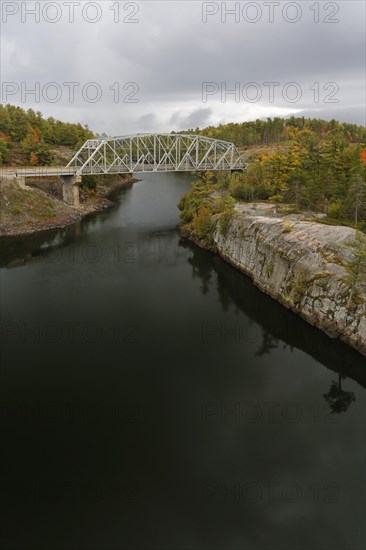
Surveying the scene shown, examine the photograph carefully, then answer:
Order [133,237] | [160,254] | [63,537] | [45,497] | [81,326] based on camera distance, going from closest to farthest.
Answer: [63,537] < [45,497] < [81,326] < [160,254] < [133,237]

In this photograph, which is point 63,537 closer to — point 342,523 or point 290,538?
point 290,538

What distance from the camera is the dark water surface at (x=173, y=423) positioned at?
1808 centimetres

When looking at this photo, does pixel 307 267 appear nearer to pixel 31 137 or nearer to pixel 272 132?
pixel 31 137

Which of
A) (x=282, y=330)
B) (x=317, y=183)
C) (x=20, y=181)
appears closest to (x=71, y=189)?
(x=20, y=181)

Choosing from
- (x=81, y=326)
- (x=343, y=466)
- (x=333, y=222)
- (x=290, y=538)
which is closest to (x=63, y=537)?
(x=290, y=538)

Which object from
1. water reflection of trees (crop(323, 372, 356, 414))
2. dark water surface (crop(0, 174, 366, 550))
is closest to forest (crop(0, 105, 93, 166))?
dark water surface (crop(0, 174, 366, 550))

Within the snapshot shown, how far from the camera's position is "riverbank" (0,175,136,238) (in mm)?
68312

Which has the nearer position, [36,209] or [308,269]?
[308,269]

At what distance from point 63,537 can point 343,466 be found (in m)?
15.5

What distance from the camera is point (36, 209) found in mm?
73625

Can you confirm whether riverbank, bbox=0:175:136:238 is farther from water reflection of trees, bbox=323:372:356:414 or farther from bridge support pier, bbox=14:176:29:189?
water reflection of trees, bbox=323:372:356:414

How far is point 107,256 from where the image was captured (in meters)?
57.6

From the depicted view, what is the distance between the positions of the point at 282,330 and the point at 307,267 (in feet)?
23.1

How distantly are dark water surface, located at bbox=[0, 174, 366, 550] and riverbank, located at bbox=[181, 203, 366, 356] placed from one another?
5.75ft
